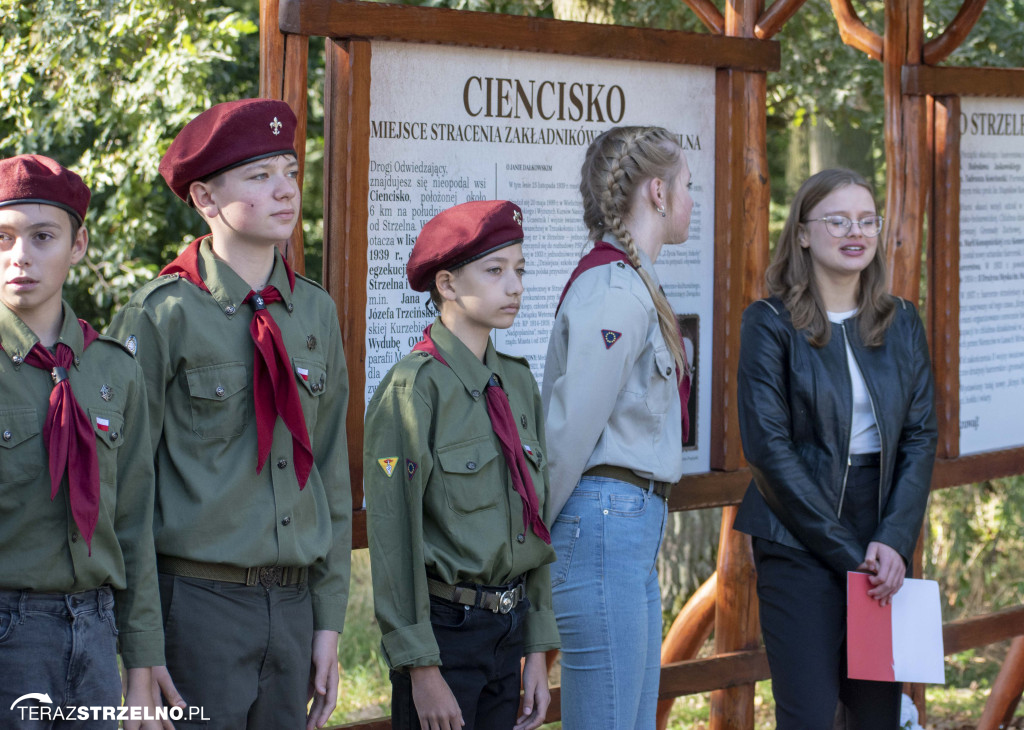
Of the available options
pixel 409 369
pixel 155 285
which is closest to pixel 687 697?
pixel 409 369

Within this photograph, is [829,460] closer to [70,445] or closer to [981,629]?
[70,445]

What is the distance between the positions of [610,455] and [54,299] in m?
1.32

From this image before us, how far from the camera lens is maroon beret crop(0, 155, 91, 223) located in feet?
7.35

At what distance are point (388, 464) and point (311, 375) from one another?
253mm

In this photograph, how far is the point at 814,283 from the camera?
3.45 m

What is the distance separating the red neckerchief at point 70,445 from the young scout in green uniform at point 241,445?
0.20 m

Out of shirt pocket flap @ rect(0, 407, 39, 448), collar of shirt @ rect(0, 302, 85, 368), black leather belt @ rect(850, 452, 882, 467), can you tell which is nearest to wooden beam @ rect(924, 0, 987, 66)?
black leather belt @ rect(850, 452, 882, 467)

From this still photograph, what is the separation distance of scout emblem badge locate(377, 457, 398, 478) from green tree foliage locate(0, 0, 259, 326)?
16.0ft

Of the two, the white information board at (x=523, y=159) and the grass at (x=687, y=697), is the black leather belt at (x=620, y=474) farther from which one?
the grass at (x=687, y=697)

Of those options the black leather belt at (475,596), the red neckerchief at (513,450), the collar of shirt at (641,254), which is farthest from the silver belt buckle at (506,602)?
the collar of shirt at (641,254)

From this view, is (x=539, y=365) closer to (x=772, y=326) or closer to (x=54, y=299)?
(x=772, y=326)

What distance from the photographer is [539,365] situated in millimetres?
3756

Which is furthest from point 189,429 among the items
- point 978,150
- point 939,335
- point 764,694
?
point 764,694

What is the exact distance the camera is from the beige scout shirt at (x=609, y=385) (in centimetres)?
290
